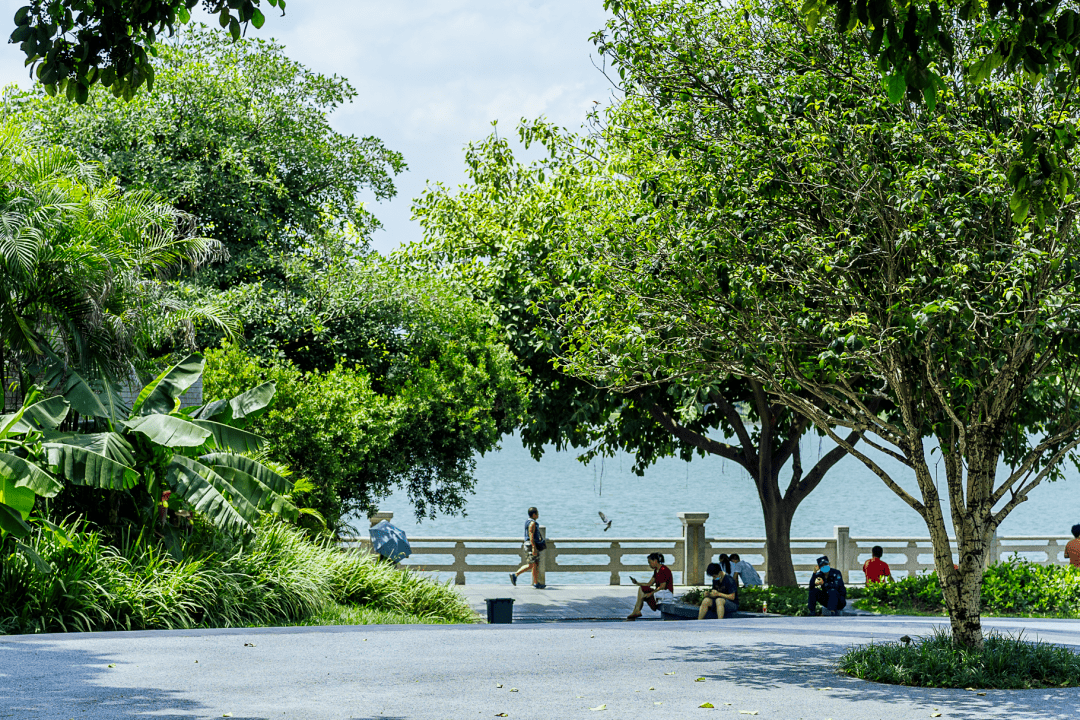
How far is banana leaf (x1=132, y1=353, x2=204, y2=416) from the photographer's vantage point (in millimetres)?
A: 14023

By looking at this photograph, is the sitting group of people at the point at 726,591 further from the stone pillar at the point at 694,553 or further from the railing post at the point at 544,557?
the stone pillar at the point at 694,553

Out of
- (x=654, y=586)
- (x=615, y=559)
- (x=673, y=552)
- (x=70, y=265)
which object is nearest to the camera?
→ (x=70, y=265)

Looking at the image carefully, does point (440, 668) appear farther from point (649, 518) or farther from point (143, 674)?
point (649, 518)

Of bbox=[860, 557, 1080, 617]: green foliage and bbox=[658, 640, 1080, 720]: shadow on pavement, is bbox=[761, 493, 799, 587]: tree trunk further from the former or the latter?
bbox=[658, 640, 1080, 720]: shadow on pavement

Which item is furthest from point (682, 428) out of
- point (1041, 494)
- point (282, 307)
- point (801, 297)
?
point (1041, 494)

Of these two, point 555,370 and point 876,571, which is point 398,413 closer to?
point 555,370

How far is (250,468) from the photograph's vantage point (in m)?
14.0

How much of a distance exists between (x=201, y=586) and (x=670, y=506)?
68.9m

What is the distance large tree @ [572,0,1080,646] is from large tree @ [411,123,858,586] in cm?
773

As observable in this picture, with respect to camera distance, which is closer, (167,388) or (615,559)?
(167,388)

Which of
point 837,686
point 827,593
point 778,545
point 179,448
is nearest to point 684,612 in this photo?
point 827,593

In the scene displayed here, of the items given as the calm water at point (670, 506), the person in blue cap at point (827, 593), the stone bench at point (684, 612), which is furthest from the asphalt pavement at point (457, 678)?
the calm water at point (670, 506)

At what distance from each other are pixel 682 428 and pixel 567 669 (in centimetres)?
1220

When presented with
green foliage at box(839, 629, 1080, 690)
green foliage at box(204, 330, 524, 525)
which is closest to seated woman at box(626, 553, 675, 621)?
green foliage at box(204, 330, 524, 525)
